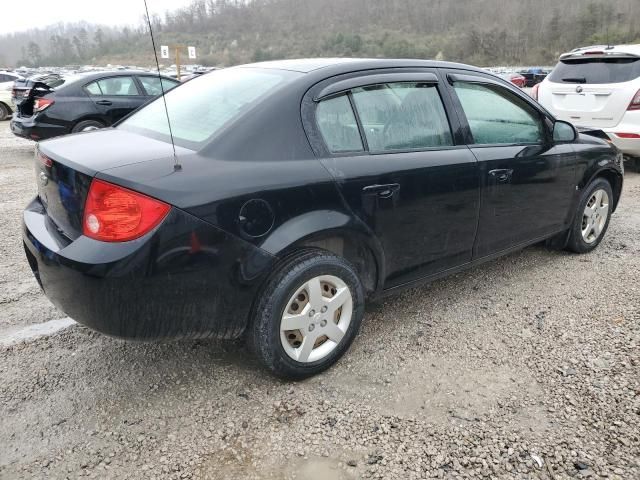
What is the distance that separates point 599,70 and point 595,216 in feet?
11.3

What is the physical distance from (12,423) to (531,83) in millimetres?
33297

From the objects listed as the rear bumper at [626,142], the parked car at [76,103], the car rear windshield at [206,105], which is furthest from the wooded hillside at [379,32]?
the car rear windshield at [206,105]

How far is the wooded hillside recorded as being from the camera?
63500 millimetres

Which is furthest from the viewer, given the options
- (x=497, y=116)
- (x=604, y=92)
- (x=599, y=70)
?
(x=599, y=70)

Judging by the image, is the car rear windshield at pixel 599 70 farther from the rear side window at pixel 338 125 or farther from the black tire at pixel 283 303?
the black tire at pixel 283 303

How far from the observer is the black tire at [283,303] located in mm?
2369

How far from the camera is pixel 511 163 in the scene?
3.33 m

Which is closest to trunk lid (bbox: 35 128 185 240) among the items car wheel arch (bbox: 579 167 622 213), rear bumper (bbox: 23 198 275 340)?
rear bumper (bbox: 23 198 275 340)

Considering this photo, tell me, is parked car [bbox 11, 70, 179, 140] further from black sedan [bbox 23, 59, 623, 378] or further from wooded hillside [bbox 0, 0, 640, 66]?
wooded hillside [bbox 0, 0, 640, 66]

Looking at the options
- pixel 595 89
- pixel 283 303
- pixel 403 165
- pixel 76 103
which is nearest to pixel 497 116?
pixel 403 165

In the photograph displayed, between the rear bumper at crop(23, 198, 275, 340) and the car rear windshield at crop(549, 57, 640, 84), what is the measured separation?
6238 millimetres

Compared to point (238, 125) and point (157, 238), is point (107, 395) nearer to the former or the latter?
point (157, 238)

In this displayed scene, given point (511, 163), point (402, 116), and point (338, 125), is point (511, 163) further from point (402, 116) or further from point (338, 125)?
point (338, 125)

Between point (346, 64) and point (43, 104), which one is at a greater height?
point (346, 64)
